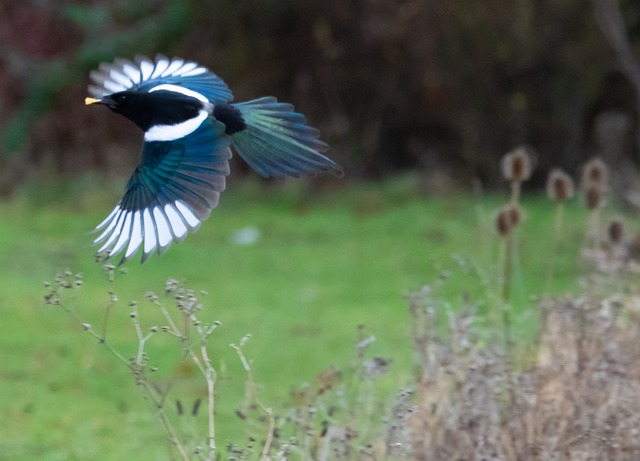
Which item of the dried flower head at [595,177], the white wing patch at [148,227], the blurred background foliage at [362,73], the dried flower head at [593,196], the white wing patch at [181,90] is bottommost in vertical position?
the white wing patch at [148,227]

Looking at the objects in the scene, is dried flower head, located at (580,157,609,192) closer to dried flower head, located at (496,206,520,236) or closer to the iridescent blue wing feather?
dried flower head, located at (496,206,520,236)

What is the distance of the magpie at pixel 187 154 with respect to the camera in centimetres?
319

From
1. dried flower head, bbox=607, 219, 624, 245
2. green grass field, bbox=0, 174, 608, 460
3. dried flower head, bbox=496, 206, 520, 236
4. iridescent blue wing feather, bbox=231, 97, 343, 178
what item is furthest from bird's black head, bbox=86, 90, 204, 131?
dried flower head, bbox=607, 219, 624, 245

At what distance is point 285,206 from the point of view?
33.4 feet

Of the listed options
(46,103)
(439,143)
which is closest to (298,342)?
(439,143)

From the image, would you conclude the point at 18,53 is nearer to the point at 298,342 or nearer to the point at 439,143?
the point at 439,143

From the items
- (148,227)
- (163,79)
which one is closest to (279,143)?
(148,227)

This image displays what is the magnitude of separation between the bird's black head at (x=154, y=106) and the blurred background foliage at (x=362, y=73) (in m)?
6.61

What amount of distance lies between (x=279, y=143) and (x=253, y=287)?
4174mm

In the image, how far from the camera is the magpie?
10.5 feet

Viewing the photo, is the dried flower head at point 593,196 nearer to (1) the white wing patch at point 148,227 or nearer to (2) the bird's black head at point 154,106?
(2) the bird's black head at point 154,106

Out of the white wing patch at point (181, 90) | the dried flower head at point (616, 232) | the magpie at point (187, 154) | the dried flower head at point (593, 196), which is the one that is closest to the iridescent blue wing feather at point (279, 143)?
the magpie at point (187, 154)

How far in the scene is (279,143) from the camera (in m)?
3.51

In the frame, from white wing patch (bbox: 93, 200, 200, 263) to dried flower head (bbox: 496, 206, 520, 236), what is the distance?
4.65 feet
